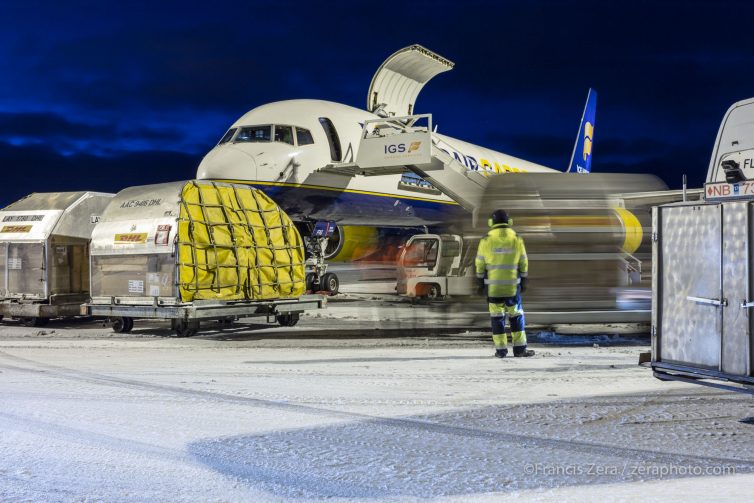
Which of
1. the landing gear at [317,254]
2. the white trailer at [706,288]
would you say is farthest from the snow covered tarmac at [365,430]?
the landing gear at [317,254]

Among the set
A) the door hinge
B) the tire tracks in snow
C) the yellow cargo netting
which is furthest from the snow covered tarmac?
the yellow cargo netting

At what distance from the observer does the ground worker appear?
8.30 meters

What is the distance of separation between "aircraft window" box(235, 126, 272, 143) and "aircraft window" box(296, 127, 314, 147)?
578 mm

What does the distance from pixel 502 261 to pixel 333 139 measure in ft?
27.7

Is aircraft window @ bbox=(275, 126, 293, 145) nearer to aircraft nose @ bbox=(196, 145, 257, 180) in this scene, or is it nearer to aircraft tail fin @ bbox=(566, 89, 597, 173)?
aircraft nose @ bbox=(196, 145, 257, 180)

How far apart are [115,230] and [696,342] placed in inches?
331

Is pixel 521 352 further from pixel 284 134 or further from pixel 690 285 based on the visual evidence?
pixel 284 134

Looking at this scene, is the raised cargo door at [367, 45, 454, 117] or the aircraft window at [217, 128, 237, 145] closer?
the aircraft window at [217, 128, 237, 145]

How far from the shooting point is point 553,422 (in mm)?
5113

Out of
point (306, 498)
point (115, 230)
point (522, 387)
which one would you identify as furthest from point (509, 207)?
point (306, 498)

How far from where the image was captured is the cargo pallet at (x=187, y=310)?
33.1 feet

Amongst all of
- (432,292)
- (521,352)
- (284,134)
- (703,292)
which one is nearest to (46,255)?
(284,134)

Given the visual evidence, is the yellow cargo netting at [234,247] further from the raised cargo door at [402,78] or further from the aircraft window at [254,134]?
the raised cargo door at [402,78]

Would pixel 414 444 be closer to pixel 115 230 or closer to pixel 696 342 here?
pixel 696 342
